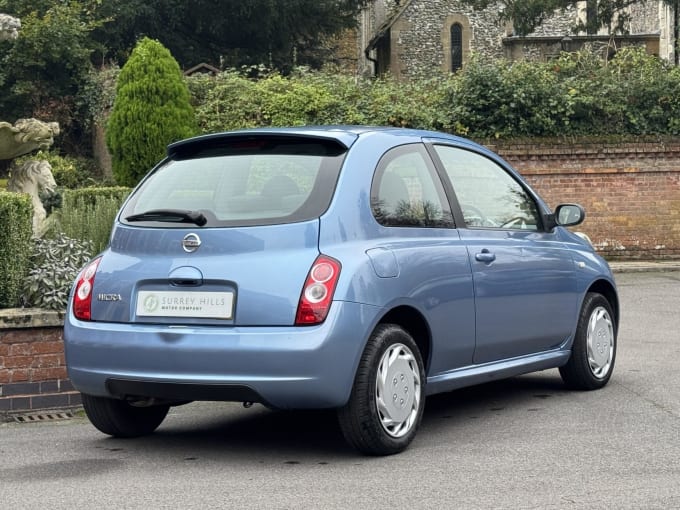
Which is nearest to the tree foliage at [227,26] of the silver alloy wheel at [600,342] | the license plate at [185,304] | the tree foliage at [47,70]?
the tree foliage at [47,70]

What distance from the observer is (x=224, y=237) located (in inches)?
243

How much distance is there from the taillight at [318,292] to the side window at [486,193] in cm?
151

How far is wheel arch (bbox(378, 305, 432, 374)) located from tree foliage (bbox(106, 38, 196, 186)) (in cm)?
1507

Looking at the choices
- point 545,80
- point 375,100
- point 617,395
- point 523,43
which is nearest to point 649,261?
point 545,80

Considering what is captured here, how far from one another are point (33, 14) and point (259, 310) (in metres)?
25.6

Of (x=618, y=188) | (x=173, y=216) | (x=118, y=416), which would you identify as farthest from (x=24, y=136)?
(x=618, y=188)

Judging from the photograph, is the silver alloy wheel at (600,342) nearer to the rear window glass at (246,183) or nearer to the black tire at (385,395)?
the black tire at (385,395)

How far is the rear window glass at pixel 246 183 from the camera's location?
245 inches

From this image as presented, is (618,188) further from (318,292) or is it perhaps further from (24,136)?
(318,292)

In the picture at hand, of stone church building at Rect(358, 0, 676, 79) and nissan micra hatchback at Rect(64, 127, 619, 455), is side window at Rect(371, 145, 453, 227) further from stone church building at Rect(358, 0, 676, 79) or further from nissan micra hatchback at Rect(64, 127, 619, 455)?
stone church building at Rect(358, 0, 676, 79)

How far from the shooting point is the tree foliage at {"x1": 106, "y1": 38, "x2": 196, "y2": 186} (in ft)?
69.9

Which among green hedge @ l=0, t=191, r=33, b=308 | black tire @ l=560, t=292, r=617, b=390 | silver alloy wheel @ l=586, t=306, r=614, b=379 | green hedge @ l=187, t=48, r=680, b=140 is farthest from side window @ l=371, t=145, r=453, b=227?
green hedge @ l=187, t=48, r=680, b=140

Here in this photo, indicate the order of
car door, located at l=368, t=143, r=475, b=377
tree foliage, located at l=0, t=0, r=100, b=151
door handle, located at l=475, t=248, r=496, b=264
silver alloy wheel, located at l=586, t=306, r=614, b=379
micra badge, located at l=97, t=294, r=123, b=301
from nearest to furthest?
micra badge, located at l=97, t=294, r=123, b=301, car door, located at l=368, t=143, r=475, b=377, door handle, located at l=475, t=248, r=496, b=264, silver alloy wheel, located at l=586, t=306, r=614, b=379, tree foliage, located at l=0, t=0, r=100, b=151

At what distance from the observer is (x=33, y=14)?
97.5 ft
